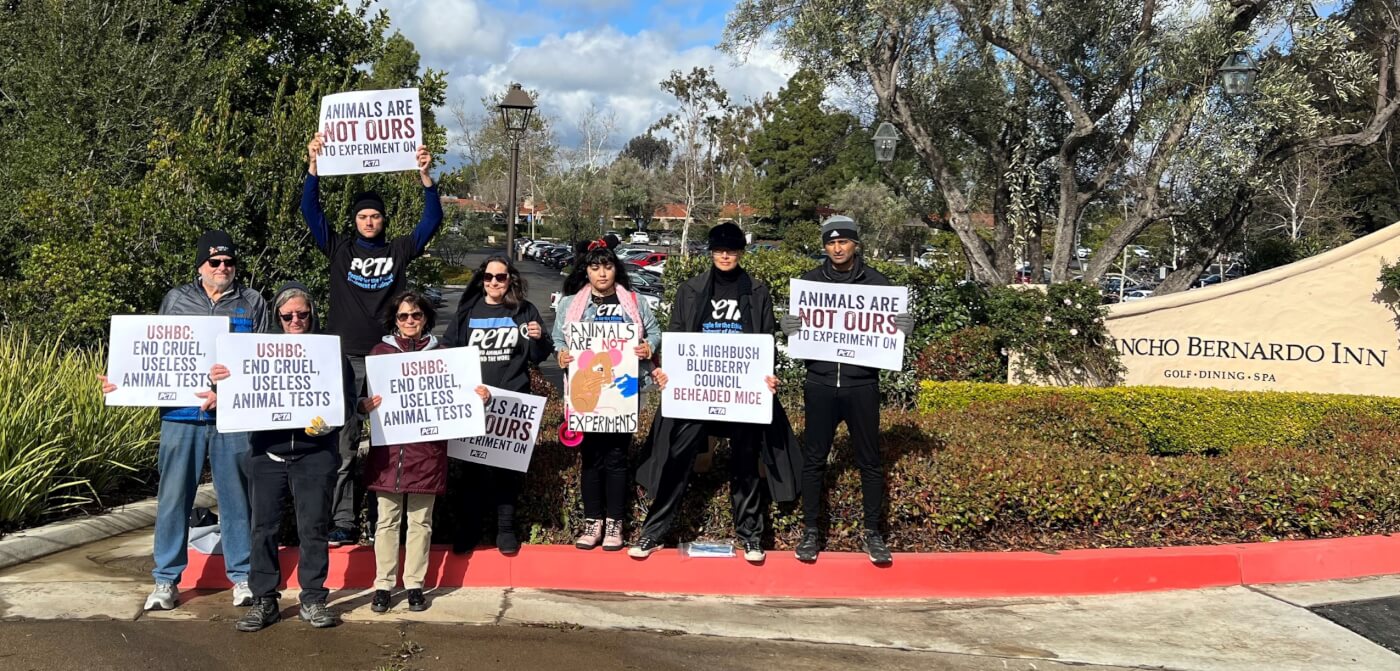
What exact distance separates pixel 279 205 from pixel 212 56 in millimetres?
4057

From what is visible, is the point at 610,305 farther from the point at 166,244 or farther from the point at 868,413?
the point at 166,244

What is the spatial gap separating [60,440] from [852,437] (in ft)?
16.3

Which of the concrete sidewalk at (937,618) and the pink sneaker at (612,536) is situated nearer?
the concrete sidewalk at (937,618)

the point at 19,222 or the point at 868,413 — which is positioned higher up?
the point at 19,222

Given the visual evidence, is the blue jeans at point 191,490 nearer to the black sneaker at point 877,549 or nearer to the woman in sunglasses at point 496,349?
the woman in sunglasses at point 496,349

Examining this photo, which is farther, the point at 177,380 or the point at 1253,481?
the point at 1253,481

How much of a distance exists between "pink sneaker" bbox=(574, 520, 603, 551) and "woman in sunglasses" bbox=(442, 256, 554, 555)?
0.35m

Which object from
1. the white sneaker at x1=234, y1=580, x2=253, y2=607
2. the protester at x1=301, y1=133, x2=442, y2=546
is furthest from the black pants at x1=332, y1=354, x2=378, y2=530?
the white sneaker at x1=234, y1=580, x2=253, y2=607

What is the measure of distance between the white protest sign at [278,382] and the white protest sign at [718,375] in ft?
5.52

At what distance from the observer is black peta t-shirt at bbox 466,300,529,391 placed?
5.20m

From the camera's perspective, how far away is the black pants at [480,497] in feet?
17.1

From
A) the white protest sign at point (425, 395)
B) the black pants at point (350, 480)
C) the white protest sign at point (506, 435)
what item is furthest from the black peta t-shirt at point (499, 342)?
the black pants at point (350, 480)

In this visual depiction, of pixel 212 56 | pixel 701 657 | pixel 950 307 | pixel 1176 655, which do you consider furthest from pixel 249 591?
pixel 212 56

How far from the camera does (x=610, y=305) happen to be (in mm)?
5320
